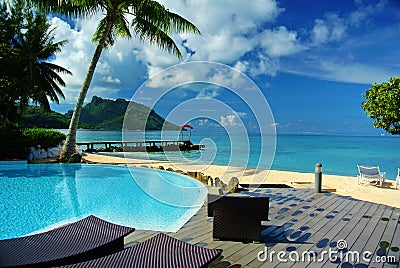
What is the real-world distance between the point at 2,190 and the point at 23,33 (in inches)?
569

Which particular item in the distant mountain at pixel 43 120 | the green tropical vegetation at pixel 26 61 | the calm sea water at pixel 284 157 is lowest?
the calm sea water at pixel 284 157

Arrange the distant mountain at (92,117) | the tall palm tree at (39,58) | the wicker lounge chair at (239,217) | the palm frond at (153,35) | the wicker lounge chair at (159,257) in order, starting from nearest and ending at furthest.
Result: the wicker lounge chair at (159,257)
the wicker lounge chair at (239,217)
the palm frond at (153,35)
the tall palm tree at (39,58)
the distant mountain at (92,117)

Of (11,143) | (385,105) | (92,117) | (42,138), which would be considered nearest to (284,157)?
(385,105)

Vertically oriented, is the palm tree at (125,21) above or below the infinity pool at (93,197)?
above

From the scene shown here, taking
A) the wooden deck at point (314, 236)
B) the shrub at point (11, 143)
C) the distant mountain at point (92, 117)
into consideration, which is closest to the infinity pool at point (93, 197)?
the shrub at point (11, 143)

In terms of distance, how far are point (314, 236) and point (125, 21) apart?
13.0 m

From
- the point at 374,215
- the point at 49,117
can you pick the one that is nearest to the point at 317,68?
the point at 374,215

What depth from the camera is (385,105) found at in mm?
7691

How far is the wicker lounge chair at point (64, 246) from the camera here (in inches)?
90.4

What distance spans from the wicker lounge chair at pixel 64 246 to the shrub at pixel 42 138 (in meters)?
12.7

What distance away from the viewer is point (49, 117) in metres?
38.2

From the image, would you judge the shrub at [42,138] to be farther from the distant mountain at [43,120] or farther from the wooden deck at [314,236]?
the distant mountain at [43,120]

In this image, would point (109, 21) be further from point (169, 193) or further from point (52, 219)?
point (52, 219)

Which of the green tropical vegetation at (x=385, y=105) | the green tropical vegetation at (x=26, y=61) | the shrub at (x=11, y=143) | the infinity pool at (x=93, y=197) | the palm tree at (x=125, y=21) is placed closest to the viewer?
the infinity pool at (x=93, y=197)
